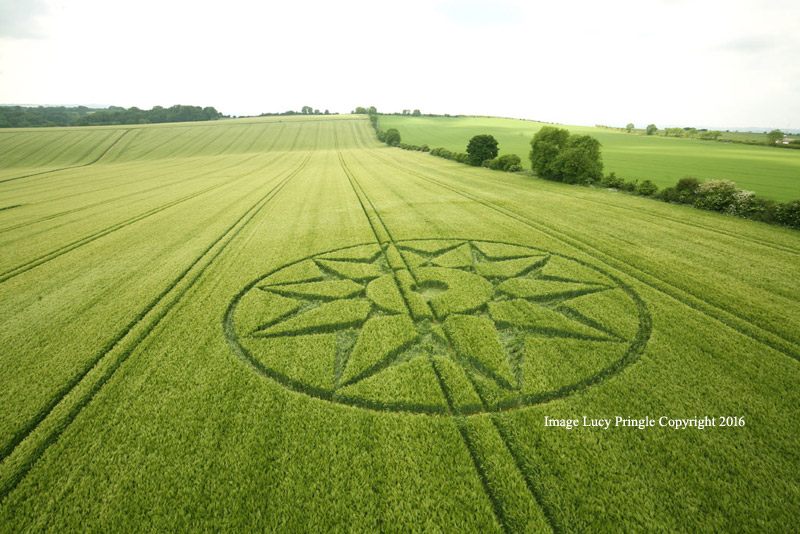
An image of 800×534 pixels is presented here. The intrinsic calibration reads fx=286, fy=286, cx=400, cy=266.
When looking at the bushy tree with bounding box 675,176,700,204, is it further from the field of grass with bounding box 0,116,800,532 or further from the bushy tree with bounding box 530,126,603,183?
the bushy tree with bounding box 530,126,603,183

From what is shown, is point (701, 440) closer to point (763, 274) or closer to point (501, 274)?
point (501, 274)

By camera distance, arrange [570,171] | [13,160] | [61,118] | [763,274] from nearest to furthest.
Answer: [763,274]
[570,171]
[13,160]
[61,118]

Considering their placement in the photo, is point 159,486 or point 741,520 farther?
point 159,486

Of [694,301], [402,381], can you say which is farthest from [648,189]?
[402,381]

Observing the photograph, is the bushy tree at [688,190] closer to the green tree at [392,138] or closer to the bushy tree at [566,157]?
the bushy tree at [566,157]

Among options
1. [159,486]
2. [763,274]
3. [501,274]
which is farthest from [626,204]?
[159,486]

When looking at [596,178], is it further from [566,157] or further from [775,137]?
[775,137]

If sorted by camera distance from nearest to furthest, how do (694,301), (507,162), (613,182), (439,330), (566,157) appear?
(439,330) → (694,301) → (613,182) → (566,157) → (507,162)
